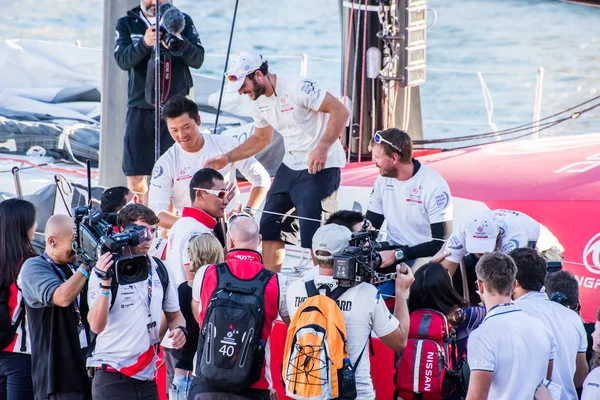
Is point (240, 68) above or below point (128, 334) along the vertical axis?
above

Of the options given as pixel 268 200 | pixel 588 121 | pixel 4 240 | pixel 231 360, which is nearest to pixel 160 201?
pixel 268 200

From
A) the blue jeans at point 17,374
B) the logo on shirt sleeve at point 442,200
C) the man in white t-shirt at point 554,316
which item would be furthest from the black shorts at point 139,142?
the man in white t-shirt at point 554,316

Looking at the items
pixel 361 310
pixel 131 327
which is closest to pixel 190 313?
pixel 131 327

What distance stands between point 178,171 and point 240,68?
0.74 m

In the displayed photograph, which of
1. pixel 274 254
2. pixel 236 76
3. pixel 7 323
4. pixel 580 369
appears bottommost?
pixel 580 369

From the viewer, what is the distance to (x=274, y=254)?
18.7 feet

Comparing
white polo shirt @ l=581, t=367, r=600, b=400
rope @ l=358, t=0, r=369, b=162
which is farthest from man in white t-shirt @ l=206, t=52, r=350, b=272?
white polo shirt @ l=581, t=367, r=600, b=400

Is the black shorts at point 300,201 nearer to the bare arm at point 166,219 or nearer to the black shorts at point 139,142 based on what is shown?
the bare arm at point 166,219

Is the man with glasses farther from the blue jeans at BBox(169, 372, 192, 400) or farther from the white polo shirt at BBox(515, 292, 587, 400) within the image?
the blue jeans at BBox(169, 372, 192, 400)

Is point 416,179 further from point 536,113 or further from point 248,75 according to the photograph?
point 536,113

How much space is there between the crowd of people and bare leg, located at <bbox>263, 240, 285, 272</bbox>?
0.86 meters

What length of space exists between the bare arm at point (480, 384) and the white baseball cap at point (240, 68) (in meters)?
2.44

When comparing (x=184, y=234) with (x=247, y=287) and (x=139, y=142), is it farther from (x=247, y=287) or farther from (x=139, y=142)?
(x=139, y=142)

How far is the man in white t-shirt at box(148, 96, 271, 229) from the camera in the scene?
17.9 feet
